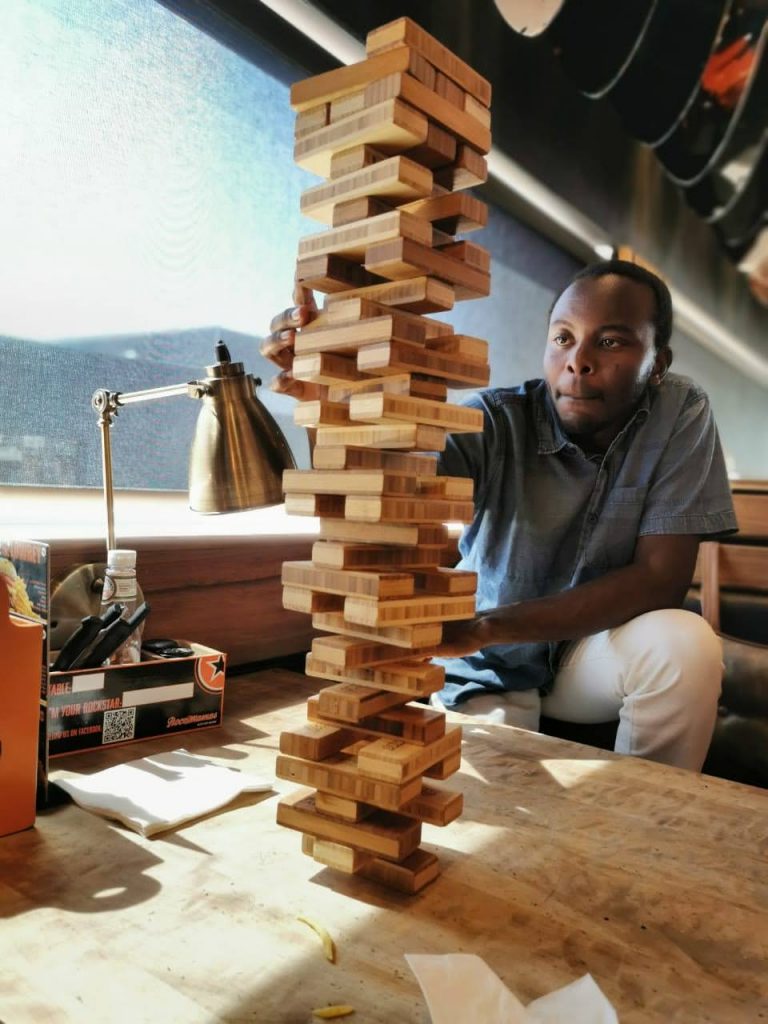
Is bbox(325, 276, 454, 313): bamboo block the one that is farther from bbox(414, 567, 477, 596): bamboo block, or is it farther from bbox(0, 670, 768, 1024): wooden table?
bbox(0, 670, 768, 1024): wooden table

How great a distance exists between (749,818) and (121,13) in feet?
7.06

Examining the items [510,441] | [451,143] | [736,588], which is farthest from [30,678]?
[736,588]

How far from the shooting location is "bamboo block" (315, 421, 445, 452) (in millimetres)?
864

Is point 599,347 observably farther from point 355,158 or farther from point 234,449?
point 355,158

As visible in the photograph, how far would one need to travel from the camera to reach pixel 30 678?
102 cm

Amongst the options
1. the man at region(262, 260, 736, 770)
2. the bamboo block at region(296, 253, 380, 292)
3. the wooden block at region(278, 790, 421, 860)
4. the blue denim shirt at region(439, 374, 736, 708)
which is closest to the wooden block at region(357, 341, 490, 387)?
the bamboo block at region(296, 253, 380, 292)

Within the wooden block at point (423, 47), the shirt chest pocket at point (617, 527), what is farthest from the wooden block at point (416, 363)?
the shirt chest pocket at point (617, 527)

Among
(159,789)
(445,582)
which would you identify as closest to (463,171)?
(445,582)

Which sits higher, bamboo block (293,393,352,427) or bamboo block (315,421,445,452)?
bamboo block (293,393,352,427)

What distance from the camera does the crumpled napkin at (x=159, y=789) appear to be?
108 centimetres

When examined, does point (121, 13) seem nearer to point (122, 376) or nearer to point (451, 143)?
point (122, 376)

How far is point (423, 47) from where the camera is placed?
2.78ft

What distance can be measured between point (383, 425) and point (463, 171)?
343 mm

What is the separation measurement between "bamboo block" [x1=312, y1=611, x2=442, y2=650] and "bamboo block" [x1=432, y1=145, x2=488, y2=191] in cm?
56
